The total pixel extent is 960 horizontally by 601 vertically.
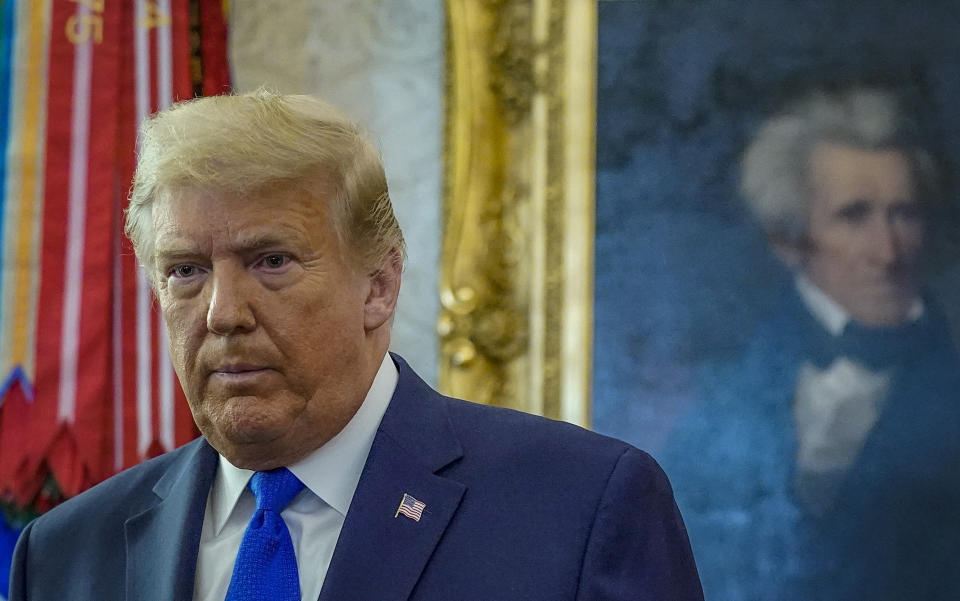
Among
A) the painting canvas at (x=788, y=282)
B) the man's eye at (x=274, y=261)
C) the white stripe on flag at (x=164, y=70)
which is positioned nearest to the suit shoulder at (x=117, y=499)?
the man's eye at (x=274, y=261)

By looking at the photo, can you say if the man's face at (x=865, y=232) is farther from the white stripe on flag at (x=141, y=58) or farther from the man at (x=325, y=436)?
the white stripe on flag at (x=141, y=58)

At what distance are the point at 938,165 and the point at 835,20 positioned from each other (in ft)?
1.48

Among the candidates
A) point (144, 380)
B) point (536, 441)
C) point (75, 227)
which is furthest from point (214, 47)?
point (536, 441)

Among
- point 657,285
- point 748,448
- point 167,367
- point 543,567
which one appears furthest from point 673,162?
point 543,567

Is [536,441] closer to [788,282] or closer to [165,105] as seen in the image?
[788,282]

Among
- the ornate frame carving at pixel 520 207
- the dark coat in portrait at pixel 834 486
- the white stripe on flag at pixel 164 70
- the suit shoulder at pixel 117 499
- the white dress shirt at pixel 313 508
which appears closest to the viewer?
the white dress shirt at pixel 313 508

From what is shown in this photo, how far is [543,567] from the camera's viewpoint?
1.88 meters

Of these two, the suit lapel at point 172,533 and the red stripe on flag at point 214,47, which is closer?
the suit lapel at point 172,533

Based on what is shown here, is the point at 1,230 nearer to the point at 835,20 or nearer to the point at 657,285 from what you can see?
the point at 657,285

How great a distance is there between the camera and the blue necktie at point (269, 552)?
1933 millimetres

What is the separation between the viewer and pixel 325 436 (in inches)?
78.2

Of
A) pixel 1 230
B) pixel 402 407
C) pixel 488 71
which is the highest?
pixel 488 71

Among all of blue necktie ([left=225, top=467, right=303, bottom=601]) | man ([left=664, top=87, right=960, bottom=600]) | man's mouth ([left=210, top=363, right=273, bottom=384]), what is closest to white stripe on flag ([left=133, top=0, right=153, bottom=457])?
man ([left=664, top=87, right=960, bottom=600])

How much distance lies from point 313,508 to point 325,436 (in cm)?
12
